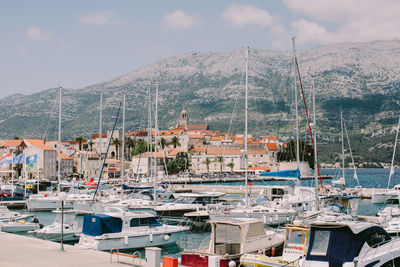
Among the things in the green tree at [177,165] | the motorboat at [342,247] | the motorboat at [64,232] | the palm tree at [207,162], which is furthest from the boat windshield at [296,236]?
the palm tree at [207,162]

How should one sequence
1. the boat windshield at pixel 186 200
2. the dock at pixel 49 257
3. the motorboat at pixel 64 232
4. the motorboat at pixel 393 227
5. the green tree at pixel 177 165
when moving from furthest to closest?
the green tree at pixel 177 165 → the boat windshield at pixel 186 200 → the motorboat at pixel 393 227 → the motorboat at pixel 64 232 → the dock at pixel 49 257

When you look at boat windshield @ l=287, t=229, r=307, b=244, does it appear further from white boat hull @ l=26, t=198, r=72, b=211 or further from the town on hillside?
the town on hillside

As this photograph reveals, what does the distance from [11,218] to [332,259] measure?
25658 mm

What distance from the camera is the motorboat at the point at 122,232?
2234 centimetres

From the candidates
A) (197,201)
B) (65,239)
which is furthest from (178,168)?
(65,239)

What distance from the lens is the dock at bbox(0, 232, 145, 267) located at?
49.0 ft

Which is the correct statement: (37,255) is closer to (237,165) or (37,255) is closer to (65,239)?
(65,239)

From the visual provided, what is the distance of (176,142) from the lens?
18038cm

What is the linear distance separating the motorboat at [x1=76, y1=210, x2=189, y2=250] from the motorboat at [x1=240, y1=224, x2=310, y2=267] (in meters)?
9.83

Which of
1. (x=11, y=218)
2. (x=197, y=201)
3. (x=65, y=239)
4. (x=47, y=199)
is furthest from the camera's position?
(x=47, y=199)

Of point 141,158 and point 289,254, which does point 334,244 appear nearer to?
point 289,254

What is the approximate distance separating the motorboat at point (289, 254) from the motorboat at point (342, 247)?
807 mm

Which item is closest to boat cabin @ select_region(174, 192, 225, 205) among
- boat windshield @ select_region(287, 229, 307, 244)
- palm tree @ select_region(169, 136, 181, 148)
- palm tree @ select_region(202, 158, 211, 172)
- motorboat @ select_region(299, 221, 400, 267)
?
boat windshield @ select_region(287, 229, 307, 244)

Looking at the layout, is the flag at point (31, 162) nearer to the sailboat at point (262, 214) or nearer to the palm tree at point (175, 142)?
the sailboat at point (262, 214)
